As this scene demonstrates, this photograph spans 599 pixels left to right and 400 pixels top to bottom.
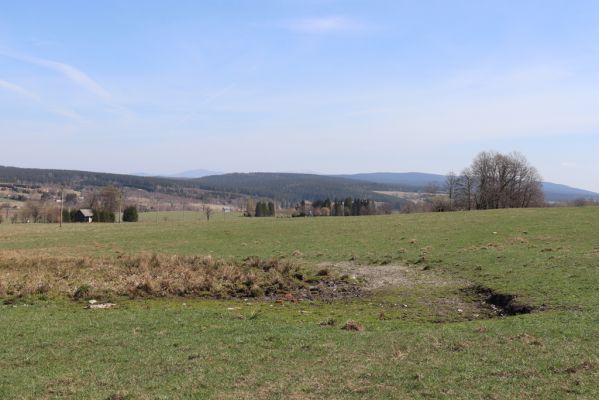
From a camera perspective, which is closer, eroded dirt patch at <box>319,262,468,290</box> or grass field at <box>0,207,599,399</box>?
grass field at <box>0,207,599,399</box>

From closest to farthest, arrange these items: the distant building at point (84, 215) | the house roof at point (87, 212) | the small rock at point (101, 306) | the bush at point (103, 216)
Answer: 1. the small rock at point (101, 306)
2. the bush at point (103, 216)
3. the distant building at point (84, 215)
4. the house roof at point (87, 212)

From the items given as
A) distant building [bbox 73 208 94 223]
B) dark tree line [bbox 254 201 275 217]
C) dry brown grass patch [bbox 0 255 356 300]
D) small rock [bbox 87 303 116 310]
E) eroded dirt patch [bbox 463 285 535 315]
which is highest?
eroded dirt patch [bbox 463 285 535 315]

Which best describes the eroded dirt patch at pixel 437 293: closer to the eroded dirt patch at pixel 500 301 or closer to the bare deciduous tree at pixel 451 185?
the eroded dirt patch at pixel 500 301

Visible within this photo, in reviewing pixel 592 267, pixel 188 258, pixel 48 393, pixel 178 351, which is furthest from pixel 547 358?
pixel 188 258

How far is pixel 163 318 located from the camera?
15.0 meters

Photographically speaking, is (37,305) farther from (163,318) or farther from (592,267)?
(592,267)

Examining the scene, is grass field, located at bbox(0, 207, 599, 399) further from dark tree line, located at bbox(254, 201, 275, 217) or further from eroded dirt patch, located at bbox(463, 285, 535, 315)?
dark tree line, located at bbox(254, 201, 275, 217)

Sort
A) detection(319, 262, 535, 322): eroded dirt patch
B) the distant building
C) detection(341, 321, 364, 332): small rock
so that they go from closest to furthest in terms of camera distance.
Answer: detection(341, 321, 364, 332): small rock → detection(319, 262, 535, 322): eroded dirt patch → the distant building

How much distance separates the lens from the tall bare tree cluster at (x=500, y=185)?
289 ft

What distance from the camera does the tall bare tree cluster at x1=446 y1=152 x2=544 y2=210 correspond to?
289ft

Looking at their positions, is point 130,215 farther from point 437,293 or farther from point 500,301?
point 500,301

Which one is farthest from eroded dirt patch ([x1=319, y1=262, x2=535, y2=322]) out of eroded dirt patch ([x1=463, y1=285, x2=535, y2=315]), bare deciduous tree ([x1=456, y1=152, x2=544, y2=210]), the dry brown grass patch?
bare deciduous tree ([x1=456, y1=152, x2=544, y2=210])

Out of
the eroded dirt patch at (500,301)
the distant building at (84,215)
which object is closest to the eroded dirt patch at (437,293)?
Result: the eroded dirt patch at (500,301)

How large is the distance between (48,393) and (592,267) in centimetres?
2154
